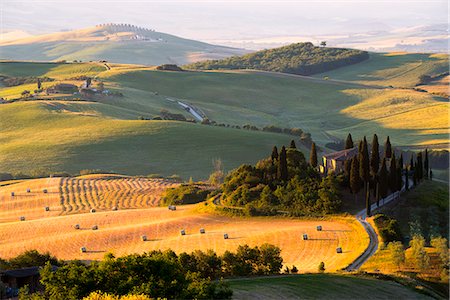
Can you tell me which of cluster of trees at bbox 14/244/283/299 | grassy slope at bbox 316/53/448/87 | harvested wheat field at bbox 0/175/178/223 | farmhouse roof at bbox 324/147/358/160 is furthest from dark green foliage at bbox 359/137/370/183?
grassy slope at bbox 316/53/448/87

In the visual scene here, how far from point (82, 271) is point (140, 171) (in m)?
56.5

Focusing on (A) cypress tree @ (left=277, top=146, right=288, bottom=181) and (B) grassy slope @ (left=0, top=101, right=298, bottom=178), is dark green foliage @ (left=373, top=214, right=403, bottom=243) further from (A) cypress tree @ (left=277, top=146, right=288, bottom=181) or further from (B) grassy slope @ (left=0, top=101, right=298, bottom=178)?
(B) grassy slope @ (left=0, top=101, right=298, bottom=178)

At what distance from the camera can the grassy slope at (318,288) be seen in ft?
102

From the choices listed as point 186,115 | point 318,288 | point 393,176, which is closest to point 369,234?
point 393,176

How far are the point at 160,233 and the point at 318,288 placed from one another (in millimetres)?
20319

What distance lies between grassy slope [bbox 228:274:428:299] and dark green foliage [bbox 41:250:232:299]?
2.75 m

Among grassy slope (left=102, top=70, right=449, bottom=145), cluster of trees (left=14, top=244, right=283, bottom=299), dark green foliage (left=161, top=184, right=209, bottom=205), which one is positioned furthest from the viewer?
grassy slope (left=102, top=70, right=449, bottom=145)

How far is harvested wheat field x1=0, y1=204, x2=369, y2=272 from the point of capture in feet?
147

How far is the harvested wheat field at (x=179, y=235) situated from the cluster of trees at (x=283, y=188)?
1.59m

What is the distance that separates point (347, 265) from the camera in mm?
40562

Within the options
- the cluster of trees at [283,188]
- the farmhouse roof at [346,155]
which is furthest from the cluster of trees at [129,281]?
the farmhouse roof at [346,155]

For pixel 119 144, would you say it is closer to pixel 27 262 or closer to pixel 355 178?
pixel 355 178

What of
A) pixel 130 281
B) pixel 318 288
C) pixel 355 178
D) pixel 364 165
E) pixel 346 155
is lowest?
pixel 318 288

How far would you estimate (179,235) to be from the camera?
166 feet
